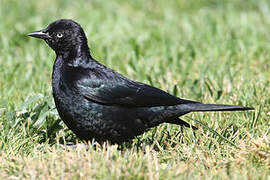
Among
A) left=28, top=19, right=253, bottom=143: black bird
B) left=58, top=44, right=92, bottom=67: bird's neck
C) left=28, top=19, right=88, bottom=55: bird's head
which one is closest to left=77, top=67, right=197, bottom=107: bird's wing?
left=28, top=19, right=253, bottom=143: black bird

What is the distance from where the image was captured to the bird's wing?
420cm

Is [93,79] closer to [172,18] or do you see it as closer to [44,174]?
[44,174]

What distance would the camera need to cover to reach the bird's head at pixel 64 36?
4504 mm

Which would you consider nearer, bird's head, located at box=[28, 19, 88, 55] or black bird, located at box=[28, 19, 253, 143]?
black bird, located at box=[28, 19, 253, 143]

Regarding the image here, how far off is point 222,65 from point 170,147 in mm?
2383

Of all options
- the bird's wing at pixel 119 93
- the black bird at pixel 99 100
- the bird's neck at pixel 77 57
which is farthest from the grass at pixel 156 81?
the bird's neck at pixel 77 57

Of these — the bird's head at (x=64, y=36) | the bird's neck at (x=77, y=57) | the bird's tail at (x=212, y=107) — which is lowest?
the bird's tail at (x=212, y=107)

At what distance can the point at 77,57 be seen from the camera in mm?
4488

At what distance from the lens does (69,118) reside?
4.09 m

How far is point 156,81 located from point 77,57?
4.78 ft

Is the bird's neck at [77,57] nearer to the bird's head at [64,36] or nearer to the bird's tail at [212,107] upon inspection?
the bird's head at [64,36]

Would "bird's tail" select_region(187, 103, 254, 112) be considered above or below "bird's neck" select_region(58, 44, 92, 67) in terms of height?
below

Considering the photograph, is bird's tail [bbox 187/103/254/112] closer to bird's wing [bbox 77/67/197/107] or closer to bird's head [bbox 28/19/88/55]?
bird's wing [bbox 77/67/197/107]

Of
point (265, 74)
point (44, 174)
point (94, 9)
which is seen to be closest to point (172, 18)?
point (94, 9)
